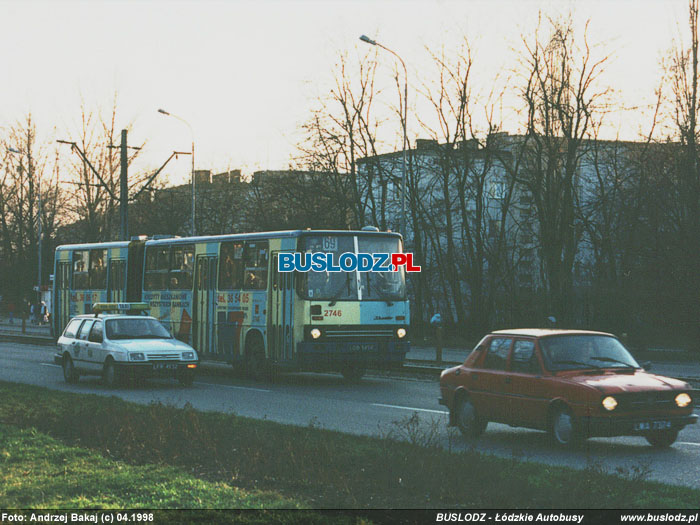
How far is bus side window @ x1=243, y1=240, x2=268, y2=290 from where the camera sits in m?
23.0

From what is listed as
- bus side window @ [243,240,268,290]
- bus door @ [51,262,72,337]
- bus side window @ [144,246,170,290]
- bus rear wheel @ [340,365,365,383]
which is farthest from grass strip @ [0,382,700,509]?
bus door @ [51,262,72,337]

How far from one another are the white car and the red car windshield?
10.8 metres

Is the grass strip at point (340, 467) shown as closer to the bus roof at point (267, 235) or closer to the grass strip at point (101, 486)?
the grass strip at point (101, 486)

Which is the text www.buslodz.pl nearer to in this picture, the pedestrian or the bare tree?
the bare tree

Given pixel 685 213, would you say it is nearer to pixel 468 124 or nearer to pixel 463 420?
pixel 468 124

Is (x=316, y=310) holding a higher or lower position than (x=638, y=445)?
higher

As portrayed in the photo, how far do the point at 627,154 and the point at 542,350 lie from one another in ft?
120

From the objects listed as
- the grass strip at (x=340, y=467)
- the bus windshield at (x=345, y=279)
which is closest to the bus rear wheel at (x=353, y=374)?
the bus windshield at (x=345, y=279)

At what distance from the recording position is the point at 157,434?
1170 cm

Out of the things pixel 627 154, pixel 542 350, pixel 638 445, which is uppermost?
pixel 627 154

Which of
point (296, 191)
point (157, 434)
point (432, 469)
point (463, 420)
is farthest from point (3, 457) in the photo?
point (296, 191)

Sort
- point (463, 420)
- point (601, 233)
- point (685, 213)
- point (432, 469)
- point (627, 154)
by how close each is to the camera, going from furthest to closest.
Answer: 1. point (627, 154)
2. point (601, 233)
3. point (685, 213)
4. point (463, 420)
5. point (432, 469)

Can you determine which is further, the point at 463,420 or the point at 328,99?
the point at 328,99

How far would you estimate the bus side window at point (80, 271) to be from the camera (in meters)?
31.9
